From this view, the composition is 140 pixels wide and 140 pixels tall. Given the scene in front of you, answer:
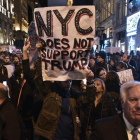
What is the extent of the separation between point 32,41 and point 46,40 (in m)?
0.70

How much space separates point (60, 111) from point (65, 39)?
0.97 metres

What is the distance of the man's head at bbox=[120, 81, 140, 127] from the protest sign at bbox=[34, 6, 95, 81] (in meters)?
1.02

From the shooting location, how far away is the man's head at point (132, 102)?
1884mm

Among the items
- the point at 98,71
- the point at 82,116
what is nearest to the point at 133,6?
the point at 98,71

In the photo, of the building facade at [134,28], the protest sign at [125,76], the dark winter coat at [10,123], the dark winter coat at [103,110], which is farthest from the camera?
the building facade at [134,28]

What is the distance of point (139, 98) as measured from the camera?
1.91 meters

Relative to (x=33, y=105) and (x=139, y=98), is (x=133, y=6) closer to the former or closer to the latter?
(x=33, y=105)

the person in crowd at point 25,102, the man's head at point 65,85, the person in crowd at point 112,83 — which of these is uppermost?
the man's head at point 65,85

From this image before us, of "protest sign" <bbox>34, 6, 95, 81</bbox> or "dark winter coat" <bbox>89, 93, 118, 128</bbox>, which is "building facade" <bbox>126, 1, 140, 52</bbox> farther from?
"protest sign" <bbox>34, 6, 95, 81</bbox>

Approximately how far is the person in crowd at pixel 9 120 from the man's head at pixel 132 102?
1386 mm

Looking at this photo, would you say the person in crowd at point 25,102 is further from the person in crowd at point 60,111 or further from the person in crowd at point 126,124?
the person in crowd at point 126,124

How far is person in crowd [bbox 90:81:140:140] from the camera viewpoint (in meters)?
1.86

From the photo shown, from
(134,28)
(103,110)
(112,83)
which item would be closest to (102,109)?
(103,110)

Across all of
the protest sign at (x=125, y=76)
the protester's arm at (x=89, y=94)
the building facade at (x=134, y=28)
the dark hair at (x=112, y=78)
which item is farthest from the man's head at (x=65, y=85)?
the building facade at (x=134, y=28)
